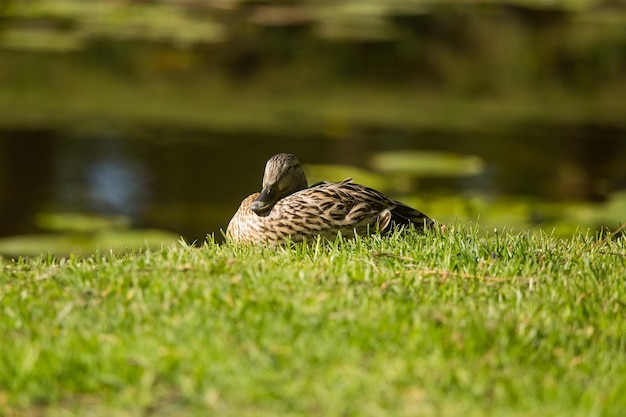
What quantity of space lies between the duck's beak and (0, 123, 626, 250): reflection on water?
3.60 meters

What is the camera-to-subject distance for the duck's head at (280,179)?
5.44 metres

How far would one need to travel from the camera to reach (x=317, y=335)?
11.2 feet

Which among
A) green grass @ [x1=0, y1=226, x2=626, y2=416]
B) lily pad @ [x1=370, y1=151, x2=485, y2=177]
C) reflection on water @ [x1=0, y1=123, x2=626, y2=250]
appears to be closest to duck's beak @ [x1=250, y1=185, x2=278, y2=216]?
green grass @ [x1=0, y1=226, x2=626, y2=416]

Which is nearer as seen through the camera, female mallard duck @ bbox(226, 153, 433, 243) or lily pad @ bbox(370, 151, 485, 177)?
female mallard duck @ bbox(226, 153, 433, 243)

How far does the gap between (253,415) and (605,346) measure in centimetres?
133

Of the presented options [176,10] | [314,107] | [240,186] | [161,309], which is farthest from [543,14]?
[161,309]

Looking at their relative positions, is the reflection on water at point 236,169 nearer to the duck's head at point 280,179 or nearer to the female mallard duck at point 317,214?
the duck's head at point 280,179

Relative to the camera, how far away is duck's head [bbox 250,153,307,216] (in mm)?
5436

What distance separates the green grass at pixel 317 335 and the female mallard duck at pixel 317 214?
703 millimetres

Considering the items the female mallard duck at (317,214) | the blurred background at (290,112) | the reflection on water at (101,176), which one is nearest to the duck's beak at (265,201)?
the female mallard duck at (317,214)

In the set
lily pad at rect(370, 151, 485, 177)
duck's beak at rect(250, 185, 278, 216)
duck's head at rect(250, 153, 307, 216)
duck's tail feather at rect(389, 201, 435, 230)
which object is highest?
duck's head at rect(250, 153, 307, 216)

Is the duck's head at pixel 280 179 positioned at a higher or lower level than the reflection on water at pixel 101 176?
higher

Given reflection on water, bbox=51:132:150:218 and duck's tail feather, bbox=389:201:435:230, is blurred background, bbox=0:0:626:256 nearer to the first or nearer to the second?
reflection on water, bbox=51:132:150:218

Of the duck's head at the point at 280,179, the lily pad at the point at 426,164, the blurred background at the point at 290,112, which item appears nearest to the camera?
the duck's head at the point at 280,179
